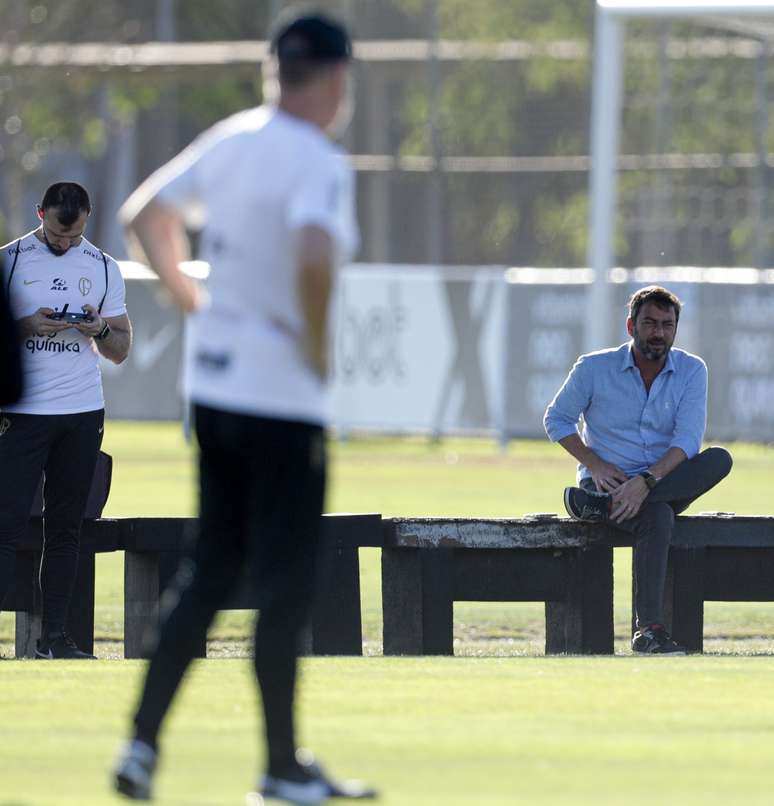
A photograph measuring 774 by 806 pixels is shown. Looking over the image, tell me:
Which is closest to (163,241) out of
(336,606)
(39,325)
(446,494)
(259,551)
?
(259,551)

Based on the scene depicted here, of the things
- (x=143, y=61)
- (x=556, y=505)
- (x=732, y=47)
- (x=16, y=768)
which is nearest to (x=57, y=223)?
(x=16, y=768)

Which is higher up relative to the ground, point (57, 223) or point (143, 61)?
point (143, 61)

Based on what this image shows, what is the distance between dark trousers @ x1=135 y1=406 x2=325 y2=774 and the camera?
5930mm

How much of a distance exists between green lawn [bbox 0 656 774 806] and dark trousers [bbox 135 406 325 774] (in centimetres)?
30

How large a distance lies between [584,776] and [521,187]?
29.0 meters

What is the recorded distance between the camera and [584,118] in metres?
34.3

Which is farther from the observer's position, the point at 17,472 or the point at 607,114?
the point at 607,114

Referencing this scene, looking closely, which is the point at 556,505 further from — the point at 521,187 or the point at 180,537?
the point at 521,187

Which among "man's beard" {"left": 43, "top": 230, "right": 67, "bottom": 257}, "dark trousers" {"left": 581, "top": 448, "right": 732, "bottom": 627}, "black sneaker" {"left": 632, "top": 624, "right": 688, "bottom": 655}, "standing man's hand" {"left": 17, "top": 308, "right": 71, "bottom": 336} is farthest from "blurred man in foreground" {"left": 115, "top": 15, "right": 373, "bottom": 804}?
"dark trousers" {"left": 581, "top": 448, "right": 732, "bottom": 627}

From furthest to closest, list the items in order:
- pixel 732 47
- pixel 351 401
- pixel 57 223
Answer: pixel 732 47 < pixel 351 401 < pixel 57 223

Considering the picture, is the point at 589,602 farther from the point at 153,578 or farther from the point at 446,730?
→ the point at 446,730

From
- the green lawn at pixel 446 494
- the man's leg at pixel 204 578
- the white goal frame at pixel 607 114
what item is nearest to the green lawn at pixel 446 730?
the man's leg at pixel 204 578

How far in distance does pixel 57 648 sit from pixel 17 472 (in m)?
0.77

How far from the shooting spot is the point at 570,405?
1091 centimetres
